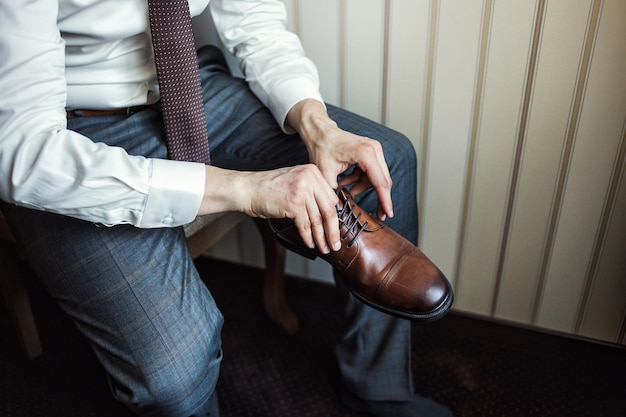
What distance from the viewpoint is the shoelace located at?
0.85 meters

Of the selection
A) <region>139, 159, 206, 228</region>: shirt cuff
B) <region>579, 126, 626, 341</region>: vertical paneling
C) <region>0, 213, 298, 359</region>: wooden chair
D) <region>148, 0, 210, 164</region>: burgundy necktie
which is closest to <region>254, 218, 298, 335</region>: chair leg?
<region>0, 213, 298, 359</region>: wooden chair

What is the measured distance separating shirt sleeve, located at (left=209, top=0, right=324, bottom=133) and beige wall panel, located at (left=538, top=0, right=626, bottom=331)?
478 millimetres

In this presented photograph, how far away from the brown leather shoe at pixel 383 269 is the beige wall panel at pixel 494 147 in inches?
14.0

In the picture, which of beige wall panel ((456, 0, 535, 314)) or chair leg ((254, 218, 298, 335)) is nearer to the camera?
beige wall panel ((456, 0, 535, 314))

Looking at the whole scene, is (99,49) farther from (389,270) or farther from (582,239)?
(582,239)

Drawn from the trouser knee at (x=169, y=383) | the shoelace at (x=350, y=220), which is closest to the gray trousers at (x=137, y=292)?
the trouser knee at (x=169, y=383)

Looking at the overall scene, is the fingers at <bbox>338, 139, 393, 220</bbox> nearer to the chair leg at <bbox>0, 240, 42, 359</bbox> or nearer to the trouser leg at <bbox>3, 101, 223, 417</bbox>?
the trouser leg at <bbox>3, 101, 223, 417</bbox>

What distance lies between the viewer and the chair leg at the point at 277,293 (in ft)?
4.29

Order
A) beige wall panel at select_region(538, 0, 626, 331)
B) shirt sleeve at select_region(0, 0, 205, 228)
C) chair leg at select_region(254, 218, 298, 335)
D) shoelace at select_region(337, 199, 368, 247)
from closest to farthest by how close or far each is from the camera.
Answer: shirt sleeve at select_region(0, 0, 205, 228) < shoelace at select_region(337, 199, 368, 247) < beige wall panel at select_region(538, 0, 626, 331) < chair leg at select_region(254, 218, 298, 335)

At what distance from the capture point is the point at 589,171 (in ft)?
3.51

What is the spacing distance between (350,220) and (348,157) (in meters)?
0.10

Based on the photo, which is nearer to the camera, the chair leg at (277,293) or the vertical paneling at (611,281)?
the vertical paneling at (611,281)

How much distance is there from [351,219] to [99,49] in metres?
0.46

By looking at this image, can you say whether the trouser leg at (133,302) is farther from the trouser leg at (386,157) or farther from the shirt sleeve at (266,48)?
the shirt sleeve at (266,48)
